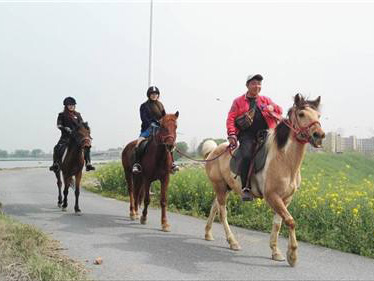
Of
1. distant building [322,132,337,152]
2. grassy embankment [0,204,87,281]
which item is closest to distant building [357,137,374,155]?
distant building [322,132,337,152]

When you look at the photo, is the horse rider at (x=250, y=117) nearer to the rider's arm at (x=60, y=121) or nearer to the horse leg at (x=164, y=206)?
the horse leg at (x=164, y=206)

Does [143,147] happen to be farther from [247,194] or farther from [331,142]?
[331,142]

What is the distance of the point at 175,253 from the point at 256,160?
201cm

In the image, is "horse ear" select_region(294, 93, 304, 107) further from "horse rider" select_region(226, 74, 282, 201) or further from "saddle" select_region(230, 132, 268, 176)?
"saddle" select_region(230, 132, 268, 176)

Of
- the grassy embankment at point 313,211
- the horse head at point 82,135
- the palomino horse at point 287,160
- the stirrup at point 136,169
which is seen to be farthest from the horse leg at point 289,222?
the horse head at point 82,135

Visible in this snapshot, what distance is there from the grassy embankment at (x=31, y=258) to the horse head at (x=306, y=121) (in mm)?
3480

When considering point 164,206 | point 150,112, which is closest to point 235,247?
point 164,206

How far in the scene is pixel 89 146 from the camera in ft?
32.3

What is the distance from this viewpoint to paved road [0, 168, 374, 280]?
5387 millimetres

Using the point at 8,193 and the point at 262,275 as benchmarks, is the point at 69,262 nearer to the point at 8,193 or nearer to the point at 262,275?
the point at 262,275

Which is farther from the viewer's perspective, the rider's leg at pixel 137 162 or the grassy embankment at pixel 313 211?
the rider's leg at pixel 137 162

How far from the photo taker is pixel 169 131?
776 centimetres

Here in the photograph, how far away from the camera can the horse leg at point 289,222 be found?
5688 mm

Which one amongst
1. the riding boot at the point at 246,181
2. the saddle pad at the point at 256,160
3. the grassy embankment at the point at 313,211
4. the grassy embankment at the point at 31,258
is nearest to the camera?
the grassy embankment at the point at 31,258
